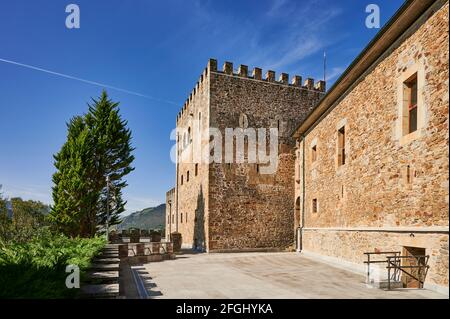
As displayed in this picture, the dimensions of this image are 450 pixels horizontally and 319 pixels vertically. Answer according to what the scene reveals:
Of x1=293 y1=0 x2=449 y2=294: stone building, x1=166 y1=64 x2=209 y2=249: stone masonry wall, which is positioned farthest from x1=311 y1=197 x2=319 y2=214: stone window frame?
x1=166 y1=64 x2=209 y2=249: stone masonry wall

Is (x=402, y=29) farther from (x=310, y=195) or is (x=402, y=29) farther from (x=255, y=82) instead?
(x=255, y=82)

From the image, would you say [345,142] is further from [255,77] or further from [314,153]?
[255,77]

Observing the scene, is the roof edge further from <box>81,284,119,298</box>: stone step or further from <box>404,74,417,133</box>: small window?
<box>81,284,119,298</box>: stone step

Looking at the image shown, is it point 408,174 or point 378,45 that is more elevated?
point 378,45

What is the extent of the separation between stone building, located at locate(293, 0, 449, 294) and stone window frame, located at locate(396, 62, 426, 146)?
0.08 feet

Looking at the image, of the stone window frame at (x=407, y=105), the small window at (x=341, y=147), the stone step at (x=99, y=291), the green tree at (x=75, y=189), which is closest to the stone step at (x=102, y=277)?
the stone step at (x=99, y=291)

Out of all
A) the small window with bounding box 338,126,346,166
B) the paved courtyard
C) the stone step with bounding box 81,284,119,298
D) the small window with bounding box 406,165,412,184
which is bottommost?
the paved courtyard

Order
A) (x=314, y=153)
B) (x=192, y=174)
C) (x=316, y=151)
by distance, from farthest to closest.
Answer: (x=192, y=174) → (x=314, y=153) → (x=316, y=151)

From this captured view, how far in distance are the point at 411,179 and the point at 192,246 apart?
17.9 m

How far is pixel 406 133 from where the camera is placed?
10.2m

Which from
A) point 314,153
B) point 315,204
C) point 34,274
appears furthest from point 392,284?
point 314,153

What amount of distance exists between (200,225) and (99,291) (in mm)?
17211

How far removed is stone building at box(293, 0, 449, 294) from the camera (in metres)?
8.59

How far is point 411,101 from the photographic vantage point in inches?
406
